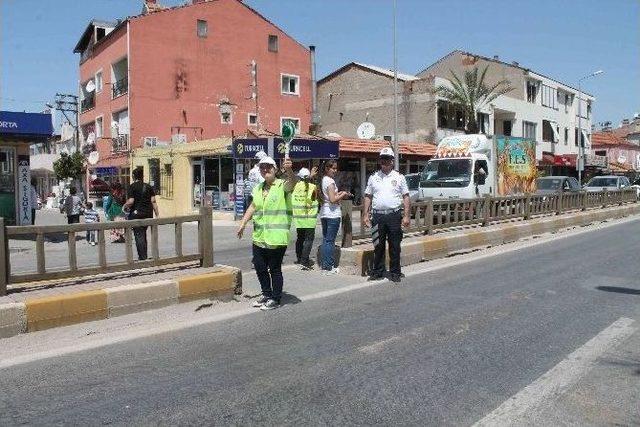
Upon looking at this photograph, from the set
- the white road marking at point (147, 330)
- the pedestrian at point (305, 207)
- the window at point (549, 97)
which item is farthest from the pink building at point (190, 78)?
the white road marking at point (147, 330)

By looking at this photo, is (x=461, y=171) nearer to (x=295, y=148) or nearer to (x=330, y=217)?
(x=295, y=148)

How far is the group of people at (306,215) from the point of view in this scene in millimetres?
6844

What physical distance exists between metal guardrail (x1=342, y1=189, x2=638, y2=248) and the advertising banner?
1.70 m

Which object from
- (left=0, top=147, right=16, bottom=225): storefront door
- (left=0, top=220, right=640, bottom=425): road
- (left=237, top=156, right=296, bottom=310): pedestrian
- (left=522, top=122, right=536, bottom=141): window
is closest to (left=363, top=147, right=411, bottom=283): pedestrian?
(left=0, top=220, right=640, bottom=425): road

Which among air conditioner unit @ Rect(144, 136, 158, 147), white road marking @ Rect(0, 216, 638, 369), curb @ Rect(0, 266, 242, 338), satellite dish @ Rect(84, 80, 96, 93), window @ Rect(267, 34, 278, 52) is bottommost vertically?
white road marking @ Rect(0, 216, 638, 369)

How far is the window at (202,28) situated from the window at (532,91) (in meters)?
26.8

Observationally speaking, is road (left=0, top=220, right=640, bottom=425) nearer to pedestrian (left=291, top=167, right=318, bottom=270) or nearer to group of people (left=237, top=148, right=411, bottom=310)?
group of people (left=237, top=148, right=411, bottom=310)

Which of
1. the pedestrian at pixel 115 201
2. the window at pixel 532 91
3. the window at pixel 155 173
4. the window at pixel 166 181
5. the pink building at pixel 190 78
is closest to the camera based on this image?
the pedestrian at pixel 115 201

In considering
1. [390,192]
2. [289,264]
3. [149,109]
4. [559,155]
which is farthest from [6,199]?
[559,155]

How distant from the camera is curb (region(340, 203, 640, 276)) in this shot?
9336 mm

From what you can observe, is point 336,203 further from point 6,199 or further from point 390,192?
point 6,199

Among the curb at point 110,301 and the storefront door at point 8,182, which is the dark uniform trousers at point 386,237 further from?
the storefront door at point 8,182

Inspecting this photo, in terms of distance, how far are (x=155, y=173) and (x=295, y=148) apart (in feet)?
33.4

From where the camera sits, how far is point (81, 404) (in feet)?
13.1
